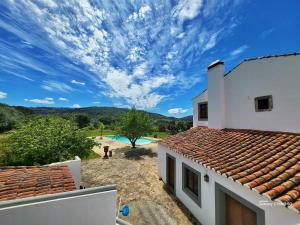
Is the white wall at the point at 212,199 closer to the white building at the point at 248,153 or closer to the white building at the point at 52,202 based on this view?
the white building at the point at 248,153

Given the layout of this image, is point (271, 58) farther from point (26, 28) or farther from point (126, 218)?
point (26, 28)

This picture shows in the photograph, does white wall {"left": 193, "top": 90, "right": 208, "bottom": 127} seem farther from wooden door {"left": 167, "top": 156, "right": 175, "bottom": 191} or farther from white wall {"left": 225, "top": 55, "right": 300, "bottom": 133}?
wooden door {"left": 167, "top": 156, "right": 175, "bottom": 191}

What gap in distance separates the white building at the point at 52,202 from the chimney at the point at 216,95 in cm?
891

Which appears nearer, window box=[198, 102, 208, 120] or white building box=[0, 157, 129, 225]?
white building box=[0, 157, 129, 225]

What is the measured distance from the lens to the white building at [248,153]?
186 inches

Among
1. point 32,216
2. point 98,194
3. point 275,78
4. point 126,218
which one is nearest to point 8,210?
point 32,216

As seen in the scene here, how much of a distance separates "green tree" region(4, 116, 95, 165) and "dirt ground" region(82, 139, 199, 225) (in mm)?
2997

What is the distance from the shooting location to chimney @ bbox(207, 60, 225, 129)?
11117 millimetres

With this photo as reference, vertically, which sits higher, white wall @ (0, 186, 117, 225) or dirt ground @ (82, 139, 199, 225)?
white wall @ (0, 186, 117, 225)

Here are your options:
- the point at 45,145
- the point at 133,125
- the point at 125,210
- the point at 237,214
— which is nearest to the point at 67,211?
the point at 125,210

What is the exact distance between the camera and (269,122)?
8.17 m

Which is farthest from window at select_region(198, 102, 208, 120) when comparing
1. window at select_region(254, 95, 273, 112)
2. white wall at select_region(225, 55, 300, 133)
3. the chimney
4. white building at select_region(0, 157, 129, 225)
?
white building at select_region(0, 157, 129, 225)

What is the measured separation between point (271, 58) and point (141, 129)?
19.2 meters

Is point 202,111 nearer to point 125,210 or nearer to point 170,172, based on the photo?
point 170,172
